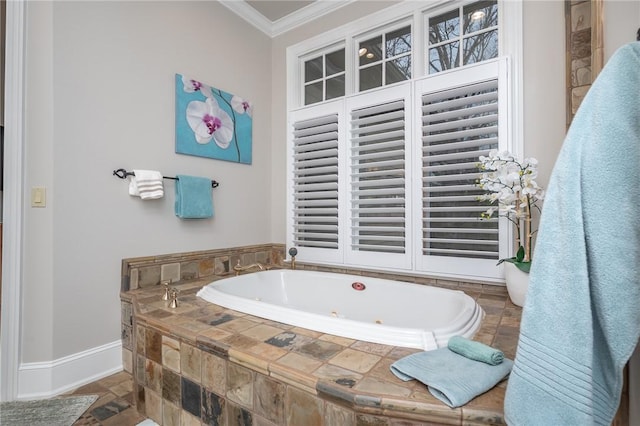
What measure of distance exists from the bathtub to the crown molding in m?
2.30

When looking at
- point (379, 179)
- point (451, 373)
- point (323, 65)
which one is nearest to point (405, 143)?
point (379, 179)

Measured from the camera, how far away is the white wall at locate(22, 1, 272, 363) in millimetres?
1705

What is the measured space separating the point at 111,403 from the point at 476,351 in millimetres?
1858

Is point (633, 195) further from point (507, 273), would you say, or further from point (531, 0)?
point (531, 0)

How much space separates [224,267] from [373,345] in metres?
1.73

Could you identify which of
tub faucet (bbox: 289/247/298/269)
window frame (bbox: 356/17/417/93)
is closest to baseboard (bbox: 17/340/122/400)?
tub faucet (bbox: 289/247/298/269)

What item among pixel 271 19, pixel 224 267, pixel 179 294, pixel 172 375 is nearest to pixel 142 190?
pixel 179 294

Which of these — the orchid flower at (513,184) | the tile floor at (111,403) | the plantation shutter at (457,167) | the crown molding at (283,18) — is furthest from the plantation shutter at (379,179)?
the tile floor at (111,403)

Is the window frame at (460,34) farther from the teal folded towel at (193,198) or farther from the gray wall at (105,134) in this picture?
the teal folded towel at (193,198)

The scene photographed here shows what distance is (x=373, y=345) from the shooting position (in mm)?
1236

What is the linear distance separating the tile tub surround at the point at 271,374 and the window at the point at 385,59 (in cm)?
181

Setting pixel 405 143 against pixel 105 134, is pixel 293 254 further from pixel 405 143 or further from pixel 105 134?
pixel 105 134

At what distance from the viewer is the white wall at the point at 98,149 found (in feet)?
5.59

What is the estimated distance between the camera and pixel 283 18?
9.62 feet
